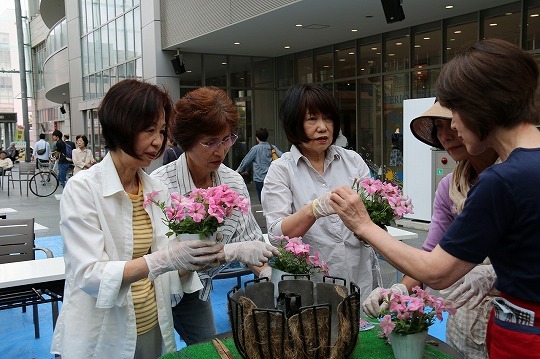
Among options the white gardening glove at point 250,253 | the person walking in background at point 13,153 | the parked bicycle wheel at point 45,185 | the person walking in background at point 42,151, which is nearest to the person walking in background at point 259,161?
the white gardening glove at point 250,253

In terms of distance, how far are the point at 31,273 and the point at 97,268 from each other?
6.40 ft

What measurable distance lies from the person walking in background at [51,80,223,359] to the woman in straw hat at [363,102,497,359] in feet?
2.48

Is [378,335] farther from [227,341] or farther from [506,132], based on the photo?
[506,132]

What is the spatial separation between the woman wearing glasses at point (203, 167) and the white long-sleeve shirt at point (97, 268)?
343 millimetres

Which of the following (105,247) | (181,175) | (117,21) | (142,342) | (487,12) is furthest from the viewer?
(117,21)

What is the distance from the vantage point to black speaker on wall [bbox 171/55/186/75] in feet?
44.1

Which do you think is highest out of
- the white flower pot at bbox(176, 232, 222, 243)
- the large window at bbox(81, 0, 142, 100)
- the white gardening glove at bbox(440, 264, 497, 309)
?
the large window at bbox(81, 0, 142, 100)

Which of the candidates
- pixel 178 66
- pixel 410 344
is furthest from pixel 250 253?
pixel 178 66

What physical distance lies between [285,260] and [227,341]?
Result: 1.02ft

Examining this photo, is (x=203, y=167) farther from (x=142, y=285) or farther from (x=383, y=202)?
(x=383, y=202)

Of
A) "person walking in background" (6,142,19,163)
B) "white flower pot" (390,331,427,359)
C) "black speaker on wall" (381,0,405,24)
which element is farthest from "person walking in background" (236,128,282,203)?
"person walking in background" (6,142,19,163)

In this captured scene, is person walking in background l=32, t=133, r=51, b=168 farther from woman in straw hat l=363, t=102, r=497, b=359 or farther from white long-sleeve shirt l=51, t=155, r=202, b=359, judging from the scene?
woman in straw hat l=363, t=102, r=497, b=359

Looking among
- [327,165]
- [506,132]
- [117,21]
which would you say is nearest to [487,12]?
[327,165]

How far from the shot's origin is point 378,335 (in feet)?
5.10
